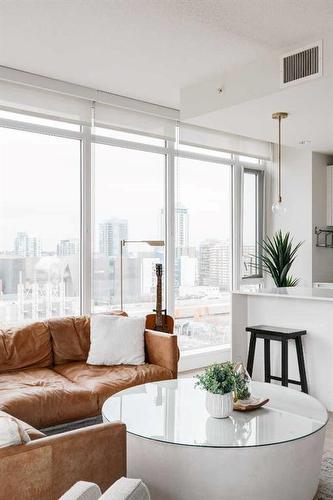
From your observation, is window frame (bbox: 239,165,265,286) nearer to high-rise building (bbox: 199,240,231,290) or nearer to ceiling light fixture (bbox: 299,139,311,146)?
high-rise building (bbox: 199,240,231,290)

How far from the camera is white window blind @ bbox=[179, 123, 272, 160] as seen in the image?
5.58 meters

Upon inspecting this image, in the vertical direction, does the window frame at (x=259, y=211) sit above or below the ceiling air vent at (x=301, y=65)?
below

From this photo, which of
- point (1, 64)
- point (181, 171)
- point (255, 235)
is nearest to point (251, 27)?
point (1, 64)

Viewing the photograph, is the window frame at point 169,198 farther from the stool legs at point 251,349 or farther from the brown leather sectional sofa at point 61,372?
the stool legs at point 251,349

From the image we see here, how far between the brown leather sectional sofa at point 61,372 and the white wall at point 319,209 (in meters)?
3.10

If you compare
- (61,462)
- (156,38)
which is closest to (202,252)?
(156,38)

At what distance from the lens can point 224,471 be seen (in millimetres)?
2229

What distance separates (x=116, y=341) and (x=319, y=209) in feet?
11.7

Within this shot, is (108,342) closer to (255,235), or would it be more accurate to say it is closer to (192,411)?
(192,411)

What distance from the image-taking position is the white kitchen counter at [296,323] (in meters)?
4.18

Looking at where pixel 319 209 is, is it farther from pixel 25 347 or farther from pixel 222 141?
pixel 25 347

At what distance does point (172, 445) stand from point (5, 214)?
9.04ft

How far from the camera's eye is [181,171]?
566 cm

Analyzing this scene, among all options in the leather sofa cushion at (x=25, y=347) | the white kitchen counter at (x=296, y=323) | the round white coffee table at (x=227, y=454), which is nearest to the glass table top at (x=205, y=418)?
the round white coffee table at (x=227, y=454)
